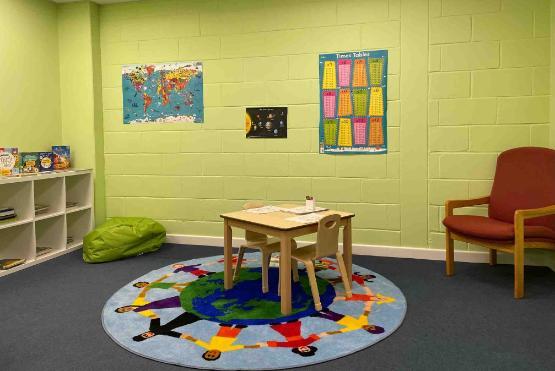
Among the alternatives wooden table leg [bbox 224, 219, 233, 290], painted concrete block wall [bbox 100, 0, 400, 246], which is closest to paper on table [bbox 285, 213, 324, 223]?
wooden table leg [bbox 224, 219, 233, 290]

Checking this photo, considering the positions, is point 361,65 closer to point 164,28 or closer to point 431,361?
point 164,28

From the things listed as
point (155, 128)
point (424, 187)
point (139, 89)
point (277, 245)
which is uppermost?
point (139, 89)

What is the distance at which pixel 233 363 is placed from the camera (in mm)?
2398

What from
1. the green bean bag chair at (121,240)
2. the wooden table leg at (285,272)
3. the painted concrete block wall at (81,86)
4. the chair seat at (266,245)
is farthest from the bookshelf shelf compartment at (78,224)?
the wooden table leg at (285,272)

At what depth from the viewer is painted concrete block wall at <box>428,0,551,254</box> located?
4.12m

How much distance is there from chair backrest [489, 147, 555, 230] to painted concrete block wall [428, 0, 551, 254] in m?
0.23

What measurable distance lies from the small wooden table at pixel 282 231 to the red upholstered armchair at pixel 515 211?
99cm

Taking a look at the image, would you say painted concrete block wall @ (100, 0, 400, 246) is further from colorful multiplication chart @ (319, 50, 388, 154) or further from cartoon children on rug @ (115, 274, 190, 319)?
cartoon children on rug @ (115, 274, 190, 319)

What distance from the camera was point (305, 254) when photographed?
128 inches

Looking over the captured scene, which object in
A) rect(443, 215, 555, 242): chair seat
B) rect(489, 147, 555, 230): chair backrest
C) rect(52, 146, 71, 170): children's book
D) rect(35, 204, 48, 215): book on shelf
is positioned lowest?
rect(443, 215, 555, 242): chair seat

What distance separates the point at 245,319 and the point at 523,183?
8.83 feet

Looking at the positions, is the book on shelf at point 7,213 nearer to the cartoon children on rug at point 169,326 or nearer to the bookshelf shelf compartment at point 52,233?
the bookshelf shelf compartment at point 52,233

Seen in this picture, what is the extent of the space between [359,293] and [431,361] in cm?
105

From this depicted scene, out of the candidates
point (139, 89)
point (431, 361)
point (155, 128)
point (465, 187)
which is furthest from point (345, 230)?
point (139, 89)
